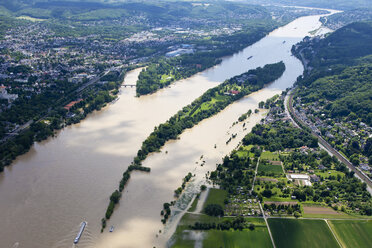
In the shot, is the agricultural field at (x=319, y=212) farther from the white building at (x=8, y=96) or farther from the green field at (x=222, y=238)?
the white building at (x=8, y=96)

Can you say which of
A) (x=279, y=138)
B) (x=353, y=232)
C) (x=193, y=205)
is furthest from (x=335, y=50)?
(x=193, y=205)

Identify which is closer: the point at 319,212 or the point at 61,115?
the point at 319,212

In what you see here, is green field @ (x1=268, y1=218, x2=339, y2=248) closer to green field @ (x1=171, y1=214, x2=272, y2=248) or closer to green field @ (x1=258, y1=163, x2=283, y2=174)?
green field @ (x1=171, y1=214, x2=272, y2=248)

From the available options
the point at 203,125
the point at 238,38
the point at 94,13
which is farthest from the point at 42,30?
the point at 203,125

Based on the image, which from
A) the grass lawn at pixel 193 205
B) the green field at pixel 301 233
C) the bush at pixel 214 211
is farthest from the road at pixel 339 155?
the grass lawn at pixel 193 205

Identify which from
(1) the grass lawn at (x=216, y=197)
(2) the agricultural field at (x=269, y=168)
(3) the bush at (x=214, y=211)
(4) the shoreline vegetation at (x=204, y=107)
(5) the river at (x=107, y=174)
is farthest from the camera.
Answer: (4) the shoreline vegetation at (x=204, y=107)

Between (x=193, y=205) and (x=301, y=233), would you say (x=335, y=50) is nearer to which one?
(x=301, y=233)
